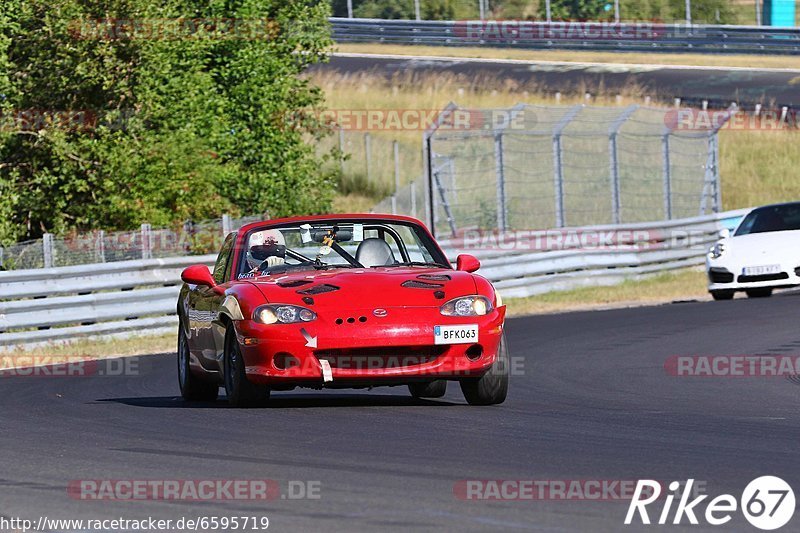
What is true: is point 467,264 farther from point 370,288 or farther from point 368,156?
point 368,156

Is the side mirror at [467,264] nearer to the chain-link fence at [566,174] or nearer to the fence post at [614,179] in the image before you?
the chain-link fence at [566,174]

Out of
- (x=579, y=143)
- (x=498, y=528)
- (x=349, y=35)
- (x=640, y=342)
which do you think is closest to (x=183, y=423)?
(x=498, y=528)

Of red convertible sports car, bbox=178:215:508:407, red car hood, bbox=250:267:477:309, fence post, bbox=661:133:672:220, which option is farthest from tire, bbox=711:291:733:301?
red car hood, bbox=250:267:477:309

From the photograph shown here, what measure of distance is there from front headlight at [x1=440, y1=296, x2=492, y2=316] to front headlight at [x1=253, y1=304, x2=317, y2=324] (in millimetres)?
799

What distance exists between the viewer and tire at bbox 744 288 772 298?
22.0 meters

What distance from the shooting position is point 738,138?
4350 cm

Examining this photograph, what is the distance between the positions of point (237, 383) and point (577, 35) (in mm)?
44516

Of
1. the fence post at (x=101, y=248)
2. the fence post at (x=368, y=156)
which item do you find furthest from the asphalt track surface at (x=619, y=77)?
the fence post at (x=101, y=248)

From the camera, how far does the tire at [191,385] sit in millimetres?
11406

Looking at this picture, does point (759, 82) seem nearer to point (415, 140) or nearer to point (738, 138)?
point (738, 138)

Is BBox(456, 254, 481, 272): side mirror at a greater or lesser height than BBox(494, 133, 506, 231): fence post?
greater

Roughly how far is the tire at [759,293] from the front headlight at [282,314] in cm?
1341

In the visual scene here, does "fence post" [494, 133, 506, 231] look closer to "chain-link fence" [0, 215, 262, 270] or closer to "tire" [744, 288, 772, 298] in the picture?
"tire" [744, 288, 772, 298]

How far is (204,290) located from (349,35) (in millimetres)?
45800
